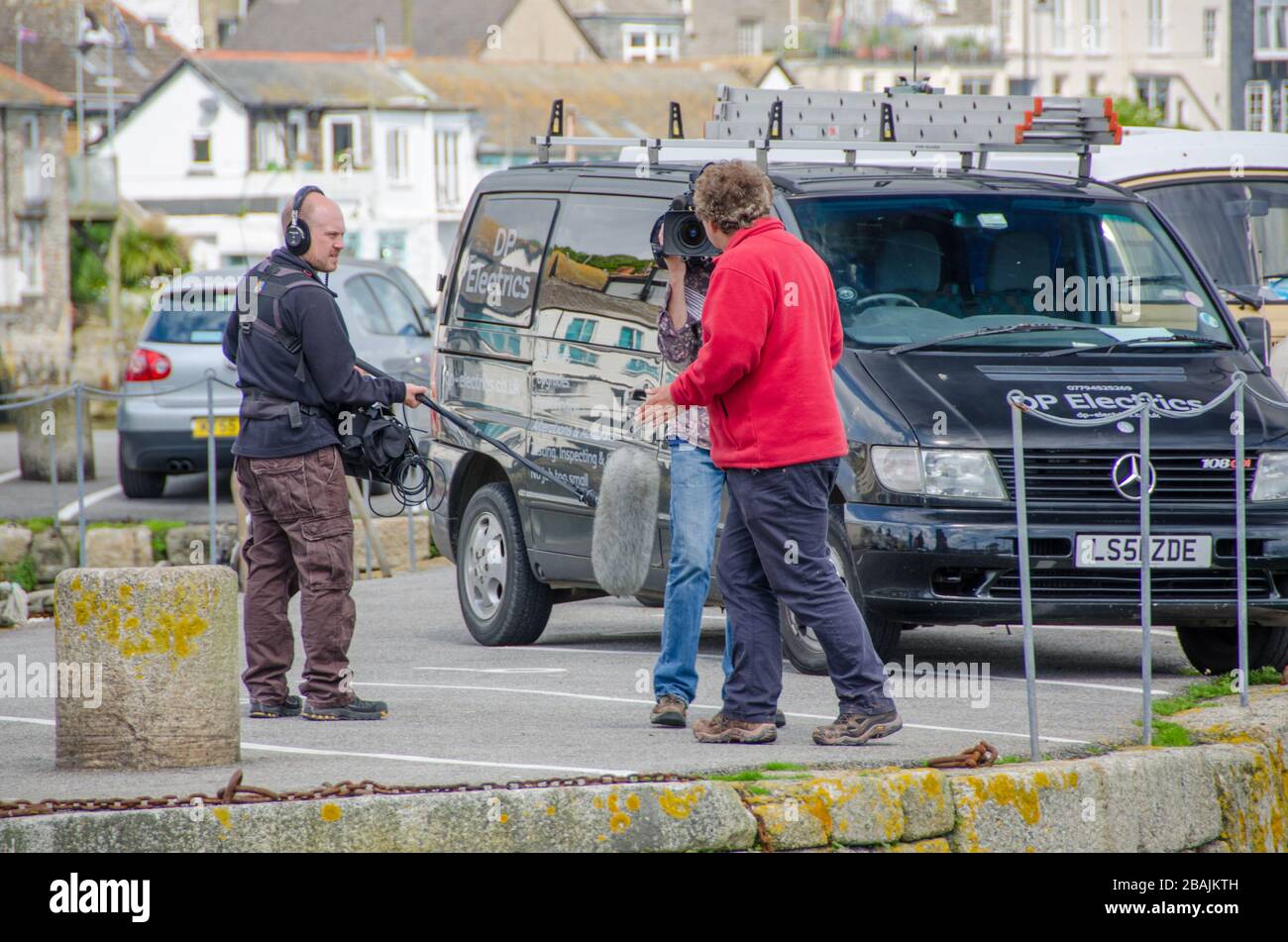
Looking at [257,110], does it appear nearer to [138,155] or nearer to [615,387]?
[138,155]

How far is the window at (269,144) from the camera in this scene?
66.4 m

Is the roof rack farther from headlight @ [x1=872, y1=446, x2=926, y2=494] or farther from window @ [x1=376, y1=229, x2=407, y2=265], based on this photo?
window @ [x1=376, y1=229, x2=407, y2=265]

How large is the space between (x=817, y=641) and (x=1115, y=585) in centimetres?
122

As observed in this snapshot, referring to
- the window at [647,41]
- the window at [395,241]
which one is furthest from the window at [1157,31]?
the window at [395,241]

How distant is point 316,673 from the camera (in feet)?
26.2

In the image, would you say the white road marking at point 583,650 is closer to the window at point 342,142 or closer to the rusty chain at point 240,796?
the rusty chain at point 240,796

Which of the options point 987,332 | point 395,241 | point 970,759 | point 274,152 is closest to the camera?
point 970,759

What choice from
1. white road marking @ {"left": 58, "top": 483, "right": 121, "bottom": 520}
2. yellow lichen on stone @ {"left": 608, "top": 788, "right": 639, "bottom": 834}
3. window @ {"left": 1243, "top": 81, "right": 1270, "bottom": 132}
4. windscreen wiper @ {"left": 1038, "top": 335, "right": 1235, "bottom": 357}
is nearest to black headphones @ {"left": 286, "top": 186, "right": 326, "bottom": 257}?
yellow lichen on stone @ {"left": 608, "top": 788, "right": 639, "bottom": 834}

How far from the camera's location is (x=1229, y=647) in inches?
365

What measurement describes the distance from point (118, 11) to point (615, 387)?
68725mm

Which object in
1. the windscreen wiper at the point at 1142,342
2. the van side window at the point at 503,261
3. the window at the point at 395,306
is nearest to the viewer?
the windscreen wiper at the point at 1142,342

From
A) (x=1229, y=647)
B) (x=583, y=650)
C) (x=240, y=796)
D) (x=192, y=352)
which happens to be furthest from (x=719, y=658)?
(x=192, y=352)

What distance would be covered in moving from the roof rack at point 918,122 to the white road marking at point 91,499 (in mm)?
8948

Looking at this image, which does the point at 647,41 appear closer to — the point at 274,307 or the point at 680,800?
the point at 274,307
